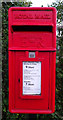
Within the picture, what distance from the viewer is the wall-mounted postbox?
1677mm

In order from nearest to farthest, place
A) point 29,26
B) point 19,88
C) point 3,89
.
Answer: point 29,26 < point 19,88 < point 3,89

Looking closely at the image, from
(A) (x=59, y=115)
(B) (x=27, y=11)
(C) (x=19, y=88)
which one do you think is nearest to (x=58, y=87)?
(A) (x=59, y=115)

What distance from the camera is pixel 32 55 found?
5.60 ft

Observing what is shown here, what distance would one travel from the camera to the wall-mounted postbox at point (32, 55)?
1.68 metres

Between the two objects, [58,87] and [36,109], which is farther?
[58,87]

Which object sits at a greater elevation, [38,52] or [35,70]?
[38,52]

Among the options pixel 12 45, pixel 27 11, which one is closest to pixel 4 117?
pixel 12 45

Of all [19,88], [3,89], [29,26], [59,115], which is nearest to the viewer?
[29,26]

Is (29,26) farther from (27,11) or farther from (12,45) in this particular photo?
(12,45)

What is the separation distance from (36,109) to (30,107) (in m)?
0.09

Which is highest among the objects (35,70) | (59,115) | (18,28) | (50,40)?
(18,28)

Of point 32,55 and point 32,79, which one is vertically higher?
point 32,55

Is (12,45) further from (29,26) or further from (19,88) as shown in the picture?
(19,88)

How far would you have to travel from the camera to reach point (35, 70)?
68.1 inches
